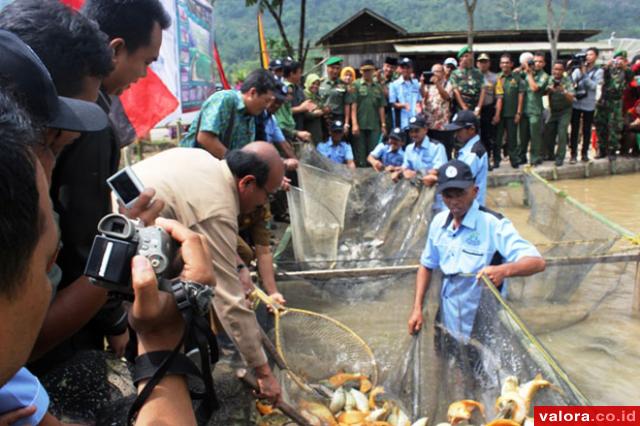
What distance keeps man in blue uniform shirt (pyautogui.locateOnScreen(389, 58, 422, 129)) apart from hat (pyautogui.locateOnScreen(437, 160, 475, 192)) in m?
6.61

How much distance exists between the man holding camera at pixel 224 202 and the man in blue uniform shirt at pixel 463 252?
1184mm

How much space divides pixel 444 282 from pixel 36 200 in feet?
9.27

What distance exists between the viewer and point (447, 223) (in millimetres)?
3770

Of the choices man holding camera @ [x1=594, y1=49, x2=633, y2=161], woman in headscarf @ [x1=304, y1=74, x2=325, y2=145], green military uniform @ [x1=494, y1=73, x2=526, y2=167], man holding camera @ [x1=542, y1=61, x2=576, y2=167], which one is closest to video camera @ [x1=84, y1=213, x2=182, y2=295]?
woman in headscarf @ [x1=304, y1=74, x2=325, y2=145]

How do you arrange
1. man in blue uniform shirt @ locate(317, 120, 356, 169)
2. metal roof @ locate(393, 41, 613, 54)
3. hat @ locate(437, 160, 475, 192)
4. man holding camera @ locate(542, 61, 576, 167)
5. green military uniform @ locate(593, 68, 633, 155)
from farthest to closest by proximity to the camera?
1. metal roof @ locate(393, 41, 613, 54)
2. green military uniform @ locate(593, 68, 633, 155)
3. man holding camera @ locate(542, 61, 576, 167)
4. man in blue uniform shirt @ locate(317, 120, 356, 169)
5. hat @ locate(437, 160, 475, 192)

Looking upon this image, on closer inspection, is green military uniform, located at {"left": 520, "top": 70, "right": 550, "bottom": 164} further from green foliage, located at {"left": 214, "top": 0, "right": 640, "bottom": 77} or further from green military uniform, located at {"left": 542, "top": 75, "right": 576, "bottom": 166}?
green foliage, located at {"left": 214, "top": 0, "right": 640, "bottom": 77}

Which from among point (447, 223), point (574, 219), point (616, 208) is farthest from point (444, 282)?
point (616, 208)

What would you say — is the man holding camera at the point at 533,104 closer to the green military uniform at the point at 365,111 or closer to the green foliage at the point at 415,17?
the green military uniform at the point at 365,111

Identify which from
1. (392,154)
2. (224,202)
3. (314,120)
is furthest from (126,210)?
(314,120)

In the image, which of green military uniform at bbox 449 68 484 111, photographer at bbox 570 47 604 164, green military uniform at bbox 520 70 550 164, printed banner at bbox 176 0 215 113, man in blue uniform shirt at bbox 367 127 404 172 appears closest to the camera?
printed banner at bbox 176 0 215 113

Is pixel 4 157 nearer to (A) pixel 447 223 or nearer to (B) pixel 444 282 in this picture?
(B) pixel 444 282

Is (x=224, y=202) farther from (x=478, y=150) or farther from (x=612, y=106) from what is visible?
(x=612, y=106)

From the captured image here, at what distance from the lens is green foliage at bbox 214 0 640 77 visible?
243 feet

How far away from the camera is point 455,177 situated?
371 centimetres
